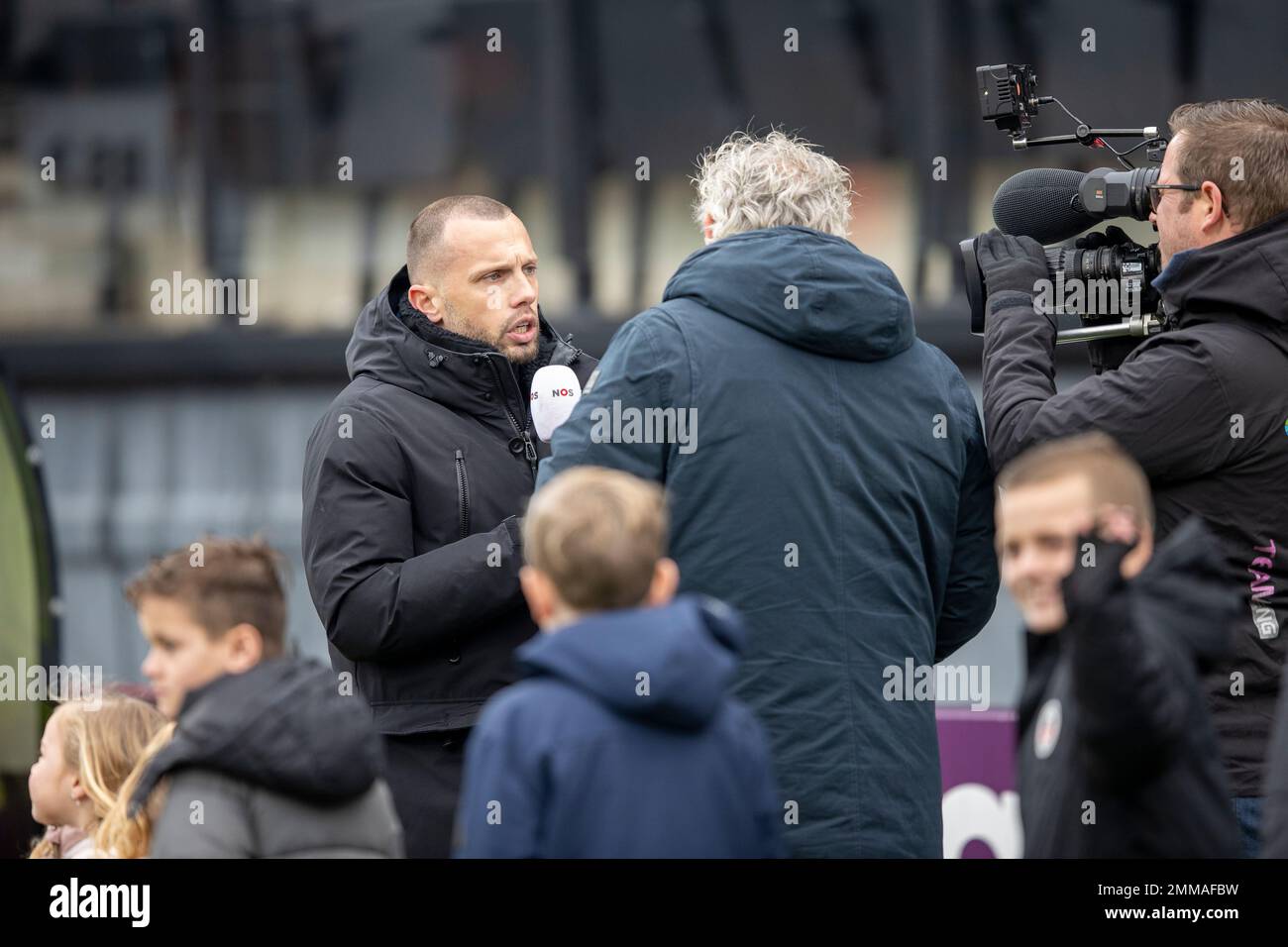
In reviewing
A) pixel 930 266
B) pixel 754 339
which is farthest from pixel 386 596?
pixel 930 266

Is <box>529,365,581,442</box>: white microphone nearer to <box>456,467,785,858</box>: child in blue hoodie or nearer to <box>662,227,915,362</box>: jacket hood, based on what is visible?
<box>662,227,915,362</box>: jacket hood

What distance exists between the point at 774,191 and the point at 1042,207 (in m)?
0.66

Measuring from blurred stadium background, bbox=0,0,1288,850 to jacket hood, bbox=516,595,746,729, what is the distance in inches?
201

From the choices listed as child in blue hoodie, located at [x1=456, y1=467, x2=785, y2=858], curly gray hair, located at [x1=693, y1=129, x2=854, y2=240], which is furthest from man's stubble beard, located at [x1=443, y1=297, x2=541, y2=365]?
child in blue hoodie, located at [x1=456, y1=467, x2=785, y2=858]

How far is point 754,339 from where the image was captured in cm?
302

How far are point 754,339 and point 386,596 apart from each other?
83 cm

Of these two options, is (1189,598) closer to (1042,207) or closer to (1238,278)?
(1238,278)

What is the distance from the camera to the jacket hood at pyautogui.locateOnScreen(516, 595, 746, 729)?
2.41m

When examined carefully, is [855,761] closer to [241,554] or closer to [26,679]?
[241,554]

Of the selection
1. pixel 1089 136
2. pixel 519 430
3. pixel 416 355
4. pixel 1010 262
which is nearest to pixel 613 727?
pixel 519 430

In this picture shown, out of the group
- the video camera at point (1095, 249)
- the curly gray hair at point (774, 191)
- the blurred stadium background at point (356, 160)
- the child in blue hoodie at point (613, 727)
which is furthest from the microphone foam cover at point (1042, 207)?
the blurred stadium background at point (356, 160)

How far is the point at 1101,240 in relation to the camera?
3.39m

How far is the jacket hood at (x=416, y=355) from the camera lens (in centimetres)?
353

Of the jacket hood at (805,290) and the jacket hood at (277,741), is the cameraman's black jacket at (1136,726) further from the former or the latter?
the jacket hood at (277,741)
